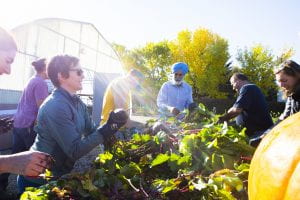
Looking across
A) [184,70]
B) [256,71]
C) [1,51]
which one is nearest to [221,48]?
[256,71]

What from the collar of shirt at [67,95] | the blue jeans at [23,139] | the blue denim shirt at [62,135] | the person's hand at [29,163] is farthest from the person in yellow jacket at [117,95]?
the person's hand at [29,163]

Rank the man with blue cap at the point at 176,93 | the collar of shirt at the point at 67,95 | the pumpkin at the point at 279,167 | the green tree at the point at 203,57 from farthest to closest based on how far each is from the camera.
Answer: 1. the green tree at the point at 203,57
2. the man with blue cap at the point at 176,93
3. the collar of shirt at the point at 67,95
4. the pumpkin at the point at 279,167

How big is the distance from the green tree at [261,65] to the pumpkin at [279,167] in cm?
5042

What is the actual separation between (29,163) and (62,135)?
33.8 inches

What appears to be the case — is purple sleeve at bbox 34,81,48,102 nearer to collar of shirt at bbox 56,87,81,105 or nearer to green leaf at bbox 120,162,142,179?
collar of shirt at bbox 56,87,81,105

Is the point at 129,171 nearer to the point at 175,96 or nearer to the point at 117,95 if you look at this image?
the point at 117,95

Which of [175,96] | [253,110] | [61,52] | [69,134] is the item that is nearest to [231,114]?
[253,110]

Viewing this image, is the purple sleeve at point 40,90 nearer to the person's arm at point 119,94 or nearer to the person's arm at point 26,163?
the person's arm at point 119,94

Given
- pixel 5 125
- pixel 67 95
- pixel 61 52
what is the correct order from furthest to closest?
1. pixel 61 52
2. pixel 5 125
3. pixel 67 95

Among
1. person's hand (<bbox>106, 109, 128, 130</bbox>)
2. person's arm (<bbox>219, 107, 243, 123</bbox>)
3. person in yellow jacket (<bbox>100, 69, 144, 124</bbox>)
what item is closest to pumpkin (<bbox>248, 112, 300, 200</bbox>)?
person's hand (<bbox>106, 109, 128, 130</bbox>)

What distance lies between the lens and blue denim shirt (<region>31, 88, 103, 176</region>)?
8.23 ft

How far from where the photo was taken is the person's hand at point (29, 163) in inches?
65.2

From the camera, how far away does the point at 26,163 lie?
166 centimetres

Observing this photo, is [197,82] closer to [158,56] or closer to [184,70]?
[158,56]
